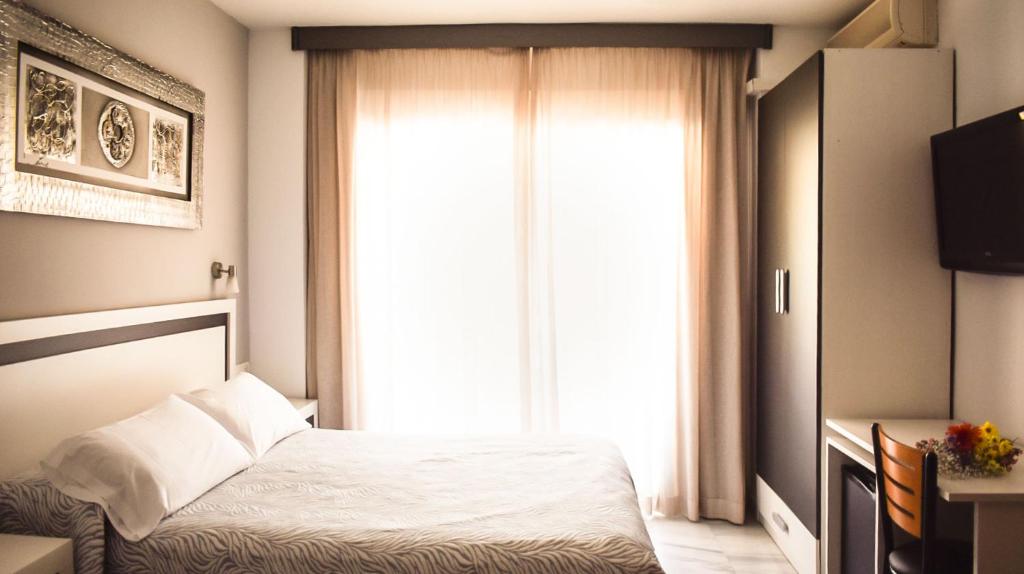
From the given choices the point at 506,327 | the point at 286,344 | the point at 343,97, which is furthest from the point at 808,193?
the point at 286,344

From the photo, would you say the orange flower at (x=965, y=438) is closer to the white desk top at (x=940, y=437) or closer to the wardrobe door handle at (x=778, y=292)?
the white desk top at (x=940, y=437)

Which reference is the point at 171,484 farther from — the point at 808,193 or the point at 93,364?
the point at 808,193

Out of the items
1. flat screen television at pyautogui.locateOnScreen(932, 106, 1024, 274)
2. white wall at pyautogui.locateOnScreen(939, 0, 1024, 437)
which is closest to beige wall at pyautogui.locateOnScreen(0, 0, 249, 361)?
flat screen television at pyautogui.locateOnScreen(932, 106, 1024, 274)

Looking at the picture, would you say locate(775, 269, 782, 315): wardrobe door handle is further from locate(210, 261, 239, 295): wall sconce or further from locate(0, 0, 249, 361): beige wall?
locate(0, 0, 249, 361): beige wall

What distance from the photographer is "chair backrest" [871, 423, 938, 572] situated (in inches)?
77.0

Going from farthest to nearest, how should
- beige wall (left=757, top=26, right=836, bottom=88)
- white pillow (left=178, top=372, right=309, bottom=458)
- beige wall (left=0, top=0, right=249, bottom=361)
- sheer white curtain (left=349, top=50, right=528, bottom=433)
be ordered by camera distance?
sheer white curtain (left=349, top=50, right=528, bottom=433)
beige wall (left=757, top=26, right=836, bottom=88)
white pillow (left=178, top=372, right=309, bottom=458)
beige wall (left=0, top=0, right=249, bottom=361)

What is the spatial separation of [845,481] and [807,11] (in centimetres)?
242

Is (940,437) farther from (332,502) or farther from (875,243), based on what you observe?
(332,502)

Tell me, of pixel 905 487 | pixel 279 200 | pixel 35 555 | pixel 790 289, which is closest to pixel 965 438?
pixel 905 487

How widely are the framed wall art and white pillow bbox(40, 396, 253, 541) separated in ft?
2.67

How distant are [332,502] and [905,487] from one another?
1843mm

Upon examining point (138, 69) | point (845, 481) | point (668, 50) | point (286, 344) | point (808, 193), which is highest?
point (668, 50)

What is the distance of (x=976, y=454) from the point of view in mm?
2105

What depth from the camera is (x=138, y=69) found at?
2838 mm
